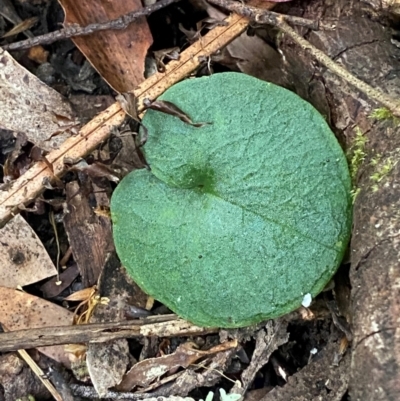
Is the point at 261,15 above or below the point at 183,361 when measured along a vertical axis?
above

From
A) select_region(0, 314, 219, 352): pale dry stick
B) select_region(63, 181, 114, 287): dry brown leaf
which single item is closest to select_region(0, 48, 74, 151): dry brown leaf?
select_region(63, 181, 114, 287): dry brown leaf

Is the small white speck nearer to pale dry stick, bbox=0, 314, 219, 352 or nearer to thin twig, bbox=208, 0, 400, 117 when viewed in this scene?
pale dry stick, bbox=0, 314, 219, 352

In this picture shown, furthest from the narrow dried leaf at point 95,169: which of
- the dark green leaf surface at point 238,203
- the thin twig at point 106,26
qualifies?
the thin twig at point 106,26

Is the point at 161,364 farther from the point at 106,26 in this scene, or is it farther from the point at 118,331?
the point at 106,26

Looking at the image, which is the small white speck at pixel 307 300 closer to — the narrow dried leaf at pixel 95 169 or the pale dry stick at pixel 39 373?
the narrow dried leaf at pixel 95 169

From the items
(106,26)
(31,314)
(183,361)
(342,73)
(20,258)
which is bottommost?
(183,361)

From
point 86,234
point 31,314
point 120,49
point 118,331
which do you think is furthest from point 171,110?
point 31,314

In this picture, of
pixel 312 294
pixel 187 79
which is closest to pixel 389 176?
pixel 312 294
